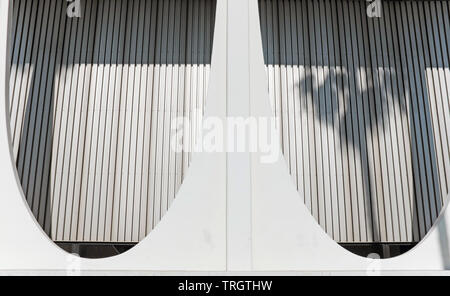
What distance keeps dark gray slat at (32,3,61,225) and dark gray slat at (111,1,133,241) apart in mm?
1191

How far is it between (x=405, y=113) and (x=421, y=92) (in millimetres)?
521

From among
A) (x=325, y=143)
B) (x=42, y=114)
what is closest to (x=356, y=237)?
(x=325, y=143)

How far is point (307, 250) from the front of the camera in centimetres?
519

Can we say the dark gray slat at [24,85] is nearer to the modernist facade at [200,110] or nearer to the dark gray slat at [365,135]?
the modernist facade at [200,110]

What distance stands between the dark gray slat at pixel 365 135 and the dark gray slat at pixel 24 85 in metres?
5.95

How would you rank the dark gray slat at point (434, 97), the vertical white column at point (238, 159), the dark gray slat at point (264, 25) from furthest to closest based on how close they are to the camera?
the dark gray slat at point (264, 25) < the dark gray slat at point (434, 97) < the vertical white column at point (238, 159)

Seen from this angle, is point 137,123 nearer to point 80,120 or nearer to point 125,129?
point 125,129

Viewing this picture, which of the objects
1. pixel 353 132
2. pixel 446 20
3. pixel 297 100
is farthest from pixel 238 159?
pixel 446 20

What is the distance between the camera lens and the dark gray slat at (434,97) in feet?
27.3

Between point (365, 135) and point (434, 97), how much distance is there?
148 cm

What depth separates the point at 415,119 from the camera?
8.60 m

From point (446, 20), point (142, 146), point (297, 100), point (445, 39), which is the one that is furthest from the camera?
point (446, 20)

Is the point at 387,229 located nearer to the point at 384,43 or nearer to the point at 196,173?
the point at 384,43

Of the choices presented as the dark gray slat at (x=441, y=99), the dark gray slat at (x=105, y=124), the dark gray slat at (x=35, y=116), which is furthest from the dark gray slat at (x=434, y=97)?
the dark gray slat at (x=35, y=116)
